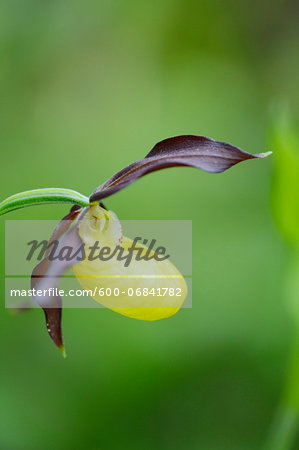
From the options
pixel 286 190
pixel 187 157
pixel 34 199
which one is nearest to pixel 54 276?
pixel 34 199

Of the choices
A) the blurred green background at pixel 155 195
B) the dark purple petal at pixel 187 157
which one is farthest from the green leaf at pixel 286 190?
the dark purple petal at pixel 187 157

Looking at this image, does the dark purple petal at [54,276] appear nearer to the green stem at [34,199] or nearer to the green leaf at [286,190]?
the green stem at [34,199]

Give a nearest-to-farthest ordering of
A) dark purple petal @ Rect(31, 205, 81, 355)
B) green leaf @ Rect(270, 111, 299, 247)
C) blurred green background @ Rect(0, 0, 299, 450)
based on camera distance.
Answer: dark purple petal @ Rect(31, 205, 81, 355) < green leaf @ Rect(270, 111, 299, 247) < blurred green background @ Rect(0, 0, 299, 450)

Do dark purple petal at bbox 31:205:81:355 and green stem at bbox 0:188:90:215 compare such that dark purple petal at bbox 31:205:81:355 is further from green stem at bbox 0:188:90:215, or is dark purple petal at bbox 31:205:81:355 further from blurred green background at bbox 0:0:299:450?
blurred green background at bbox 0:0:299:450

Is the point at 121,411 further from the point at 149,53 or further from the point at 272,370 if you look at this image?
the point at 149,53

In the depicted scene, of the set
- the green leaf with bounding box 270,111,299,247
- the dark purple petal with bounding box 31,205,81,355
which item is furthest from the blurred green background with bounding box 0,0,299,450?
the dark purple petal with bounding box 31,205,81,355

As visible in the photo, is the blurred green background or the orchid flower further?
the blurred green background

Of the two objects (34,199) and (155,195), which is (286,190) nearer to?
(34,199)
